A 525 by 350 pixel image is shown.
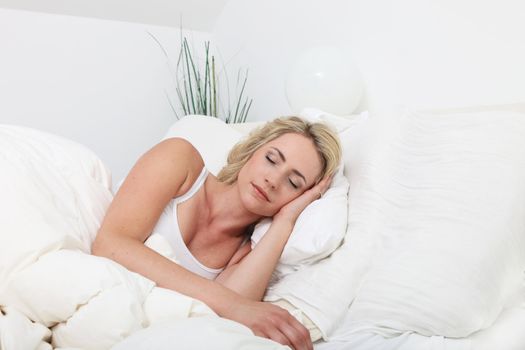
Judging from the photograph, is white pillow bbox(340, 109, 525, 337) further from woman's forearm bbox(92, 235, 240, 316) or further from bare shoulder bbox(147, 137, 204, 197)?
bare shoulder bbox(147, 137, 204, 197)

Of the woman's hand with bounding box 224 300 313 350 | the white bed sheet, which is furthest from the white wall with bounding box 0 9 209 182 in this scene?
the white bed sheet

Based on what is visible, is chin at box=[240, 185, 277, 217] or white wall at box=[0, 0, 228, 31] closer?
chin at box=[240, 185, 277, 217]

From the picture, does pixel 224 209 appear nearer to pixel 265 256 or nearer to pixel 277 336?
pixel 265 256

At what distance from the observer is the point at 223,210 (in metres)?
1.47

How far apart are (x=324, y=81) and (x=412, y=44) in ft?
1.34

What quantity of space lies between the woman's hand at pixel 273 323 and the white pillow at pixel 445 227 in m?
0.13

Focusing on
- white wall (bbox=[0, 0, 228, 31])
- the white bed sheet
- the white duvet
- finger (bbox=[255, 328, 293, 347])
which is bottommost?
the white bed sheet

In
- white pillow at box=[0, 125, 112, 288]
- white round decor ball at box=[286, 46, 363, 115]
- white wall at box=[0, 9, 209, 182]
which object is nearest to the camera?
white pillow at box=[0, 125, 112, 288]

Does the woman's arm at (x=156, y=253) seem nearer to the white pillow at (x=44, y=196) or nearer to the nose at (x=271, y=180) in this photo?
the white pillow at (x=44, y=196)

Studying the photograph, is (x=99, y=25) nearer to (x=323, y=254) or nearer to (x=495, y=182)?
(x=323, y=254)

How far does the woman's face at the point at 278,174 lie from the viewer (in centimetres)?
136

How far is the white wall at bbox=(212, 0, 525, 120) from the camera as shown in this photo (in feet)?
5.29

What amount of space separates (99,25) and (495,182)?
94.0 inches

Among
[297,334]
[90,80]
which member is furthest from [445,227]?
[90,80]
